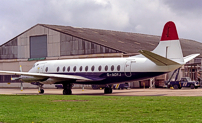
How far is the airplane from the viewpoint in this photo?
99.8 feet

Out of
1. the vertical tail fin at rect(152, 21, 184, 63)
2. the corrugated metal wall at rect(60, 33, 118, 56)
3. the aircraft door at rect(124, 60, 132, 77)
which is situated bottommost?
the aircraft door at rect(124, 60, 132, 77)

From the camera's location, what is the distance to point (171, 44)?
30.8m

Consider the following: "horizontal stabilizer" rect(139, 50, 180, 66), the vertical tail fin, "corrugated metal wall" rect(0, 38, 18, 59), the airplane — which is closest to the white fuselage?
the airplane

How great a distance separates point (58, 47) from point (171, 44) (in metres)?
35.8

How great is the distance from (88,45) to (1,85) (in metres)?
Answer: 22.0

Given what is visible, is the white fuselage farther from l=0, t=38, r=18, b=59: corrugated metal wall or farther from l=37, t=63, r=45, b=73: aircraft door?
l=0, t=38, r=18, b=59: corrugated metal wall

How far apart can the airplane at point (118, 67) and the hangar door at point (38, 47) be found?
24.3 meters

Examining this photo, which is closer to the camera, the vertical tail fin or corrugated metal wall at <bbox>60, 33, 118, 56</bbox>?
the vertical tail fin

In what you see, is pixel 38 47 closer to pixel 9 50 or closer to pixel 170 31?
pixel 9 50

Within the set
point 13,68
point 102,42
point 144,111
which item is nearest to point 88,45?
point 102,42

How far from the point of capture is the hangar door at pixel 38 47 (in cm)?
6581

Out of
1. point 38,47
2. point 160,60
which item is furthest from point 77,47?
point 160,60

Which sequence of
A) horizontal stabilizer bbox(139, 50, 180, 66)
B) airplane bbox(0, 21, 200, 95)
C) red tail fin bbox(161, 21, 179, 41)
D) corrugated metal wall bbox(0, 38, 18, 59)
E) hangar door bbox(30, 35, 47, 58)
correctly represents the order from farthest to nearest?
corrugated metal wall bbox(0, 38, 18, 59) → hangar door bbox(30, 35, 47, 58) → red tail fin bbox(161, 21, 179, 41) → airplane bbox(0, 21, 200, 95) → horizontal stabilizer bbox(139, 50, 180, 66)

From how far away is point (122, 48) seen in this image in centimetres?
5722
